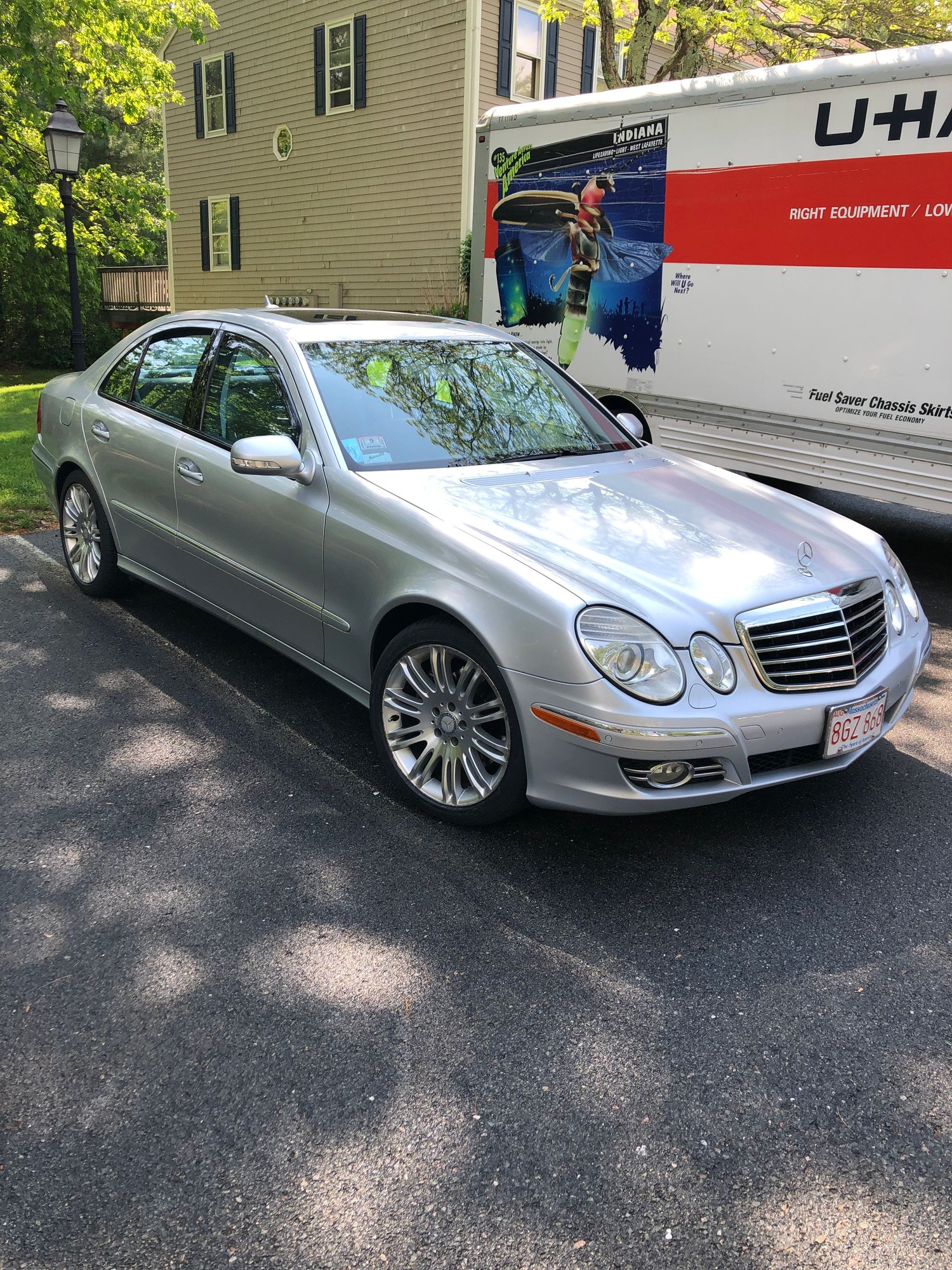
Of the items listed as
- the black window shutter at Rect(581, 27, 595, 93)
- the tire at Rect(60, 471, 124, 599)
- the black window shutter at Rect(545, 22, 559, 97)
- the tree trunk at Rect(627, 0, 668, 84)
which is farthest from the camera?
the black window shutter at Rect(581, 27, 595, 93)

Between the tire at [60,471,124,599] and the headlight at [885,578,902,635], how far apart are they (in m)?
3.77

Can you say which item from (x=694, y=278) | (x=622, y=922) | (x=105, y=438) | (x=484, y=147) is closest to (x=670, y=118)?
(x=694, y=278)

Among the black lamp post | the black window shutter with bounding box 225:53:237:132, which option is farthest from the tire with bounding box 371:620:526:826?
the black window shutter with bounding box 225:53:237:132

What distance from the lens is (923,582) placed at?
6711 millimetres

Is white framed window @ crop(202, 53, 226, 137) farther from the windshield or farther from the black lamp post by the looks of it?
the windshield

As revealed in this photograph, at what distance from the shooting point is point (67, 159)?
441 inches

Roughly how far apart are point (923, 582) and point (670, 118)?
3.69 meters

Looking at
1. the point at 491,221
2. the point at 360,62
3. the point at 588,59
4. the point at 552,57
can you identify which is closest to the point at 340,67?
the point at 360,62

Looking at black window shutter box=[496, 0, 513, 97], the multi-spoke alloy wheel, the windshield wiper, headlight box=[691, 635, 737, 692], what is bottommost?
the multi-spoke alloy wheel

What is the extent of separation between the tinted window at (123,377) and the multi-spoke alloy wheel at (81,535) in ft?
1.81

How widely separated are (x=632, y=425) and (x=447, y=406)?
3.56 ft

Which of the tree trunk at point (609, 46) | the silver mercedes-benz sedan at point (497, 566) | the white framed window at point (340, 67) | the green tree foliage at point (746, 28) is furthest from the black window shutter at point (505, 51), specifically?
the silver mercedes-benz sedan at point (497, 566)

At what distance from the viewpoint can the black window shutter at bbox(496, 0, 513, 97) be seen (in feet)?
50.2

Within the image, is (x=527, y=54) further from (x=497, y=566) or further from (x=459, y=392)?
(x=497, y=566)
